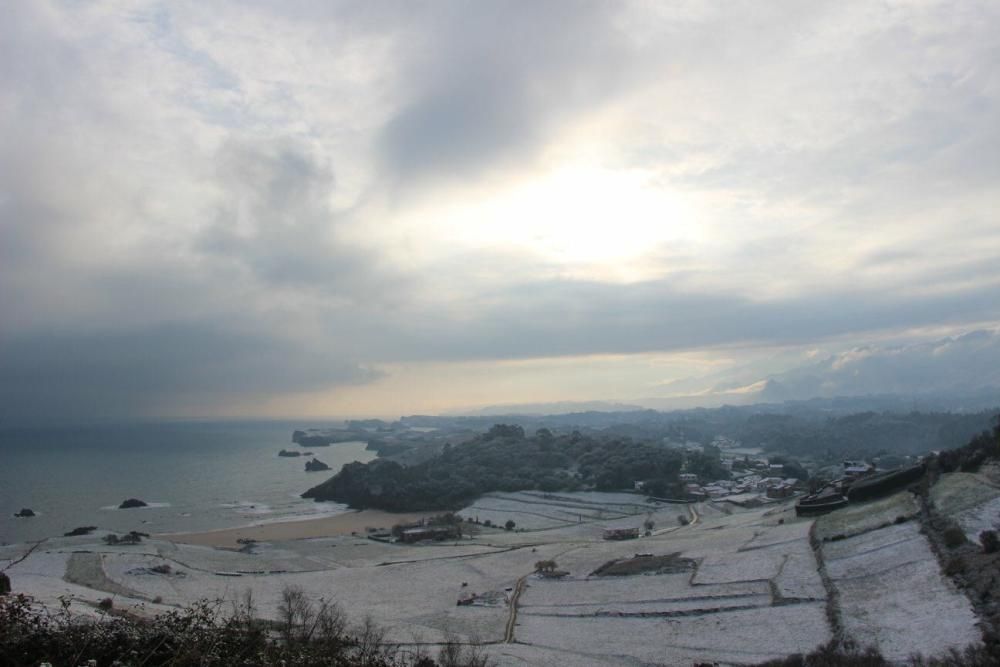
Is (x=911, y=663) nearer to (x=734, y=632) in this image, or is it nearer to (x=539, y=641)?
(x=734, y=632)

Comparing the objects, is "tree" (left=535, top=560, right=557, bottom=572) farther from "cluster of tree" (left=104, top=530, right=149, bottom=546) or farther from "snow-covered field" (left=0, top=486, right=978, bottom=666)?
"cluster of tree" (left=104, top=530, right=149, bottom=546)

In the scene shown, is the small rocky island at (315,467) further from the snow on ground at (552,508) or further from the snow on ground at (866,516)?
the snow on ground at (866,516)

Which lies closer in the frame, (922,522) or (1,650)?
(1,650)

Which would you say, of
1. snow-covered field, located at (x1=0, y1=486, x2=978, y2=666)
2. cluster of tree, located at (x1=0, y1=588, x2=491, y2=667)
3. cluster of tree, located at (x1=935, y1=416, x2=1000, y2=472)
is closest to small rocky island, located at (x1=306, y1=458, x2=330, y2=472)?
snow-covered field, located at (x1=0, y1=486, x2=978, y2=666)

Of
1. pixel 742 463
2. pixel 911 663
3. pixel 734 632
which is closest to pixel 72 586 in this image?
pixel 734 632

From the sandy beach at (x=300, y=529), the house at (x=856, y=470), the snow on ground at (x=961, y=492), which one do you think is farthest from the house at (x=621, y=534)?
the house at (x=856, y=470)
